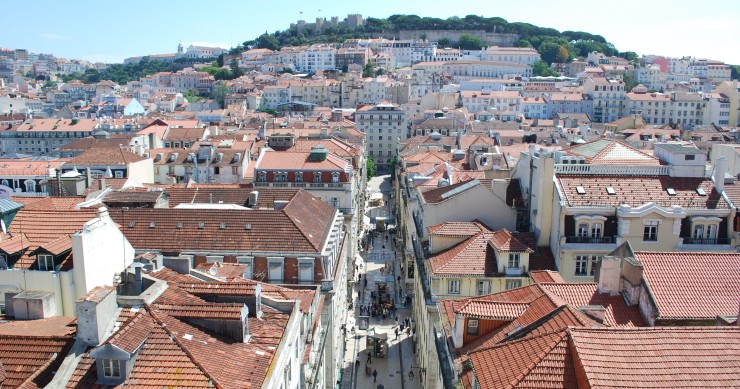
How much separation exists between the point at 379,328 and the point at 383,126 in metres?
88.5

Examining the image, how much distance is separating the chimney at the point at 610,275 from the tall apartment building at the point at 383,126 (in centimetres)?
10931

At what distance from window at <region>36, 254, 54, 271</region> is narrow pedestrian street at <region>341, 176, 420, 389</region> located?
2340 cm

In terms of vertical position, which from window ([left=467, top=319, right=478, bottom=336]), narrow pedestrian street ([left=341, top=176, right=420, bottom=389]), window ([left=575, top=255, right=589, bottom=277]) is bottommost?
narrow pedestrian street ([left=341, top=176, right=420, bottom=389])

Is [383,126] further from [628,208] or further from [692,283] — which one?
[692,283]

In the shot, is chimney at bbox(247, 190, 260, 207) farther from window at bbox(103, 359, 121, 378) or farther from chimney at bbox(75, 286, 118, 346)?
A: window at bbox(103, 359, 121, 378)

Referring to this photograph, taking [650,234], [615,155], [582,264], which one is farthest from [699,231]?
[615,155]

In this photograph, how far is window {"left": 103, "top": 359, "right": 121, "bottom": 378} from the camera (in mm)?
17939

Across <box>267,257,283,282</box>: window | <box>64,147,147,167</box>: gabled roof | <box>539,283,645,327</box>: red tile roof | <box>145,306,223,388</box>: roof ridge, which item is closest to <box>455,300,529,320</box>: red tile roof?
<box>539,283,645,327</box>: red tile roof

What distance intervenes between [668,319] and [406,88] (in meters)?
164

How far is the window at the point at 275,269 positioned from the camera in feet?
120

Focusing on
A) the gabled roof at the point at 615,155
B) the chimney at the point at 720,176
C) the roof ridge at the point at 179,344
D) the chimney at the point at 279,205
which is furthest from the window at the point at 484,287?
the roof ridge at the point at 179,344

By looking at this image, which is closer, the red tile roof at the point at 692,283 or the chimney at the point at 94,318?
the chimney at the point at 94,318

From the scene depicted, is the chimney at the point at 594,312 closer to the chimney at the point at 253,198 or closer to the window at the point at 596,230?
the window at the point at 596,230

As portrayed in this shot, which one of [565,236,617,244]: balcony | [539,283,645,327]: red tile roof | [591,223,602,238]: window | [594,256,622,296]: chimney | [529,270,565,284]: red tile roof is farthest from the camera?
[591,223,602,238]: window
